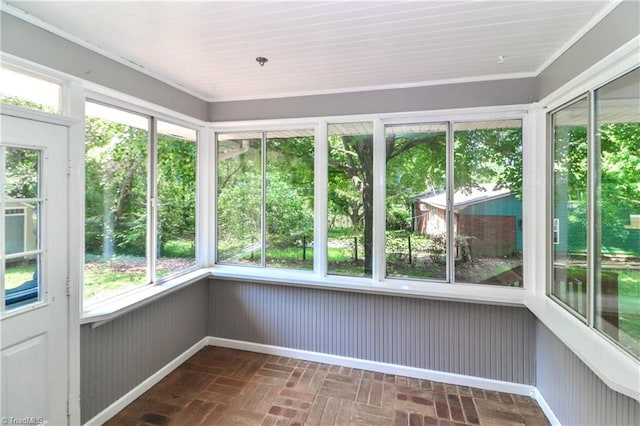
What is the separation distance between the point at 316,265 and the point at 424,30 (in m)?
2.21

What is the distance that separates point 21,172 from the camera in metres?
1.76

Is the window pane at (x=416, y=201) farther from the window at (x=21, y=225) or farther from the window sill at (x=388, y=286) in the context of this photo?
the window at (x=21, y=225)

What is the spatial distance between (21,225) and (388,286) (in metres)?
2.64

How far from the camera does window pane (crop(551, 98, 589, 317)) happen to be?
79.4 inches

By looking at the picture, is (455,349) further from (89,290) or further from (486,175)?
(89,290)

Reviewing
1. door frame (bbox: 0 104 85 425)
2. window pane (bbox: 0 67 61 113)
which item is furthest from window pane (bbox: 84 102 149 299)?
window pane (bbox: 0 67 61 113)

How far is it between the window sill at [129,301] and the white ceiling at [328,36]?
181cm

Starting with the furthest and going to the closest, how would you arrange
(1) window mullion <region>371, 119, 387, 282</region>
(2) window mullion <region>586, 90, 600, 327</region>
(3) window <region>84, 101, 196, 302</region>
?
(1) window mullion <region>371, 119, 387, 282</region> → (3) window <region>84, 101, 196, 302</region> → (2) window mullion <region>586, 90, 600, 327</region>

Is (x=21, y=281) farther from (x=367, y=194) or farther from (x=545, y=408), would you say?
(x=545, y=408)

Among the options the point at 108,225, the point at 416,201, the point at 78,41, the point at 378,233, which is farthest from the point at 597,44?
the point at 108,225

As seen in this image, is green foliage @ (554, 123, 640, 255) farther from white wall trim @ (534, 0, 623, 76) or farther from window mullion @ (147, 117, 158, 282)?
window mullion @ (147, 117, 158, 282)

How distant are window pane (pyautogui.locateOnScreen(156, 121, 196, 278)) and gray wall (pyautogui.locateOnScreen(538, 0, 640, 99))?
320cm

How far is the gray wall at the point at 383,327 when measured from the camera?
2639 millimetres
